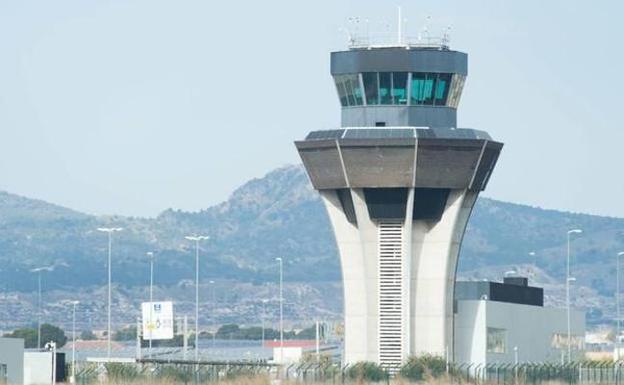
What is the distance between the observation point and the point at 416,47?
427 feet

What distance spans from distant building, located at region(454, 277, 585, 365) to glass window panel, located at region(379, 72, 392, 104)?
13910 mm

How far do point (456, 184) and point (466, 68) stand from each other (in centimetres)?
649

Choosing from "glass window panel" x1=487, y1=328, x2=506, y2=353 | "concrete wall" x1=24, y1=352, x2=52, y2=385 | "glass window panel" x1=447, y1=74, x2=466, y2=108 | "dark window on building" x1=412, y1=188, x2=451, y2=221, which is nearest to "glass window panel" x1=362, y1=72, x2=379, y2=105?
"glass window panel" x1=447, y1=74, x2=466, y2=108

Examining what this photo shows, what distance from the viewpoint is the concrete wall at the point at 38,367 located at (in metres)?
140

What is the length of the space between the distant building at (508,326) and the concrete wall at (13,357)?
2271 centimetres

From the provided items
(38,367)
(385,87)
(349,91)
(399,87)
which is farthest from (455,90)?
(38,367)

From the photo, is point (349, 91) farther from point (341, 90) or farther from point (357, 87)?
point (357, 87)

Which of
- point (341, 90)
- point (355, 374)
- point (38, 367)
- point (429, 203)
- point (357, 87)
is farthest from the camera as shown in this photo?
point (38, 367)

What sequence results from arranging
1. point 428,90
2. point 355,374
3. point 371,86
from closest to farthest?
point 355,374, point 371,86, point 428,90

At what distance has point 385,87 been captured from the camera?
130500mm

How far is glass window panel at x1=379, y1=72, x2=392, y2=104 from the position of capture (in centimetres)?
13025

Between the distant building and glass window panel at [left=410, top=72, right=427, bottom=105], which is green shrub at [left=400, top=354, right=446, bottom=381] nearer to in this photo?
the distant building

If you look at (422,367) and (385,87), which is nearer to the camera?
(422,367)

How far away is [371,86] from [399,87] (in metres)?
1.42
